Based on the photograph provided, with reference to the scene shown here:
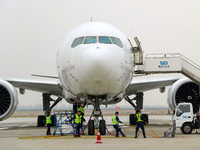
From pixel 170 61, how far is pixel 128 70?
3.24 metres

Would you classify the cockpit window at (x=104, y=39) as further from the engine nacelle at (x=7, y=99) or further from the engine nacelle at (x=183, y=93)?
the engine nacelle at (x=7, y=99)

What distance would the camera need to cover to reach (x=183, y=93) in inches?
641

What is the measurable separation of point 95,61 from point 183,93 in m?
7.76

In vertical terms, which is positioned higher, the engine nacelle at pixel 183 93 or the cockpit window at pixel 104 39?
the cockpit window at pixel 104 39

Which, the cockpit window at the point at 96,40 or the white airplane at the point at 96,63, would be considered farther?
the cockpit window at the point at 96,40

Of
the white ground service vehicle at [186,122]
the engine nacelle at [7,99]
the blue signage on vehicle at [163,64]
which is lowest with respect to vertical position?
the white ground service vehicle at [186,122]

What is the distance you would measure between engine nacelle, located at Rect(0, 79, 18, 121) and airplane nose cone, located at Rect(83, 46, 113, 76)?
21.7 feet

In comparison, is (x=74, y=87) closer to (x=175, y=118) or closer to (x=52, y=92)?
(x=175, y=118)

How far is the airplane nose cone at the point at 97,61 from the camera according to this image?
10039mm

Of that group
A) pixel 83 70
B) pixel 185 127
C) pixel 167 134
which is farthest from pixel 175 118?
pixel 83 70

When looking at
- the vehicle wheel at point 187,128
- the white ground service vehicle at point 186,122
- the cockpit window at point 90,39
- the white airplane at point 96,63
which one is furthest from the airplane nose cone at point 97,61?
the vehicle wheel at point 187,128
